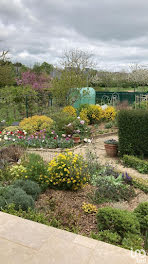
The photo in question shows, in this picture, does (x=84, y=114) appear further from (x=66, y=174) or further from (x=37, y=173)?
(x=66, y=174)

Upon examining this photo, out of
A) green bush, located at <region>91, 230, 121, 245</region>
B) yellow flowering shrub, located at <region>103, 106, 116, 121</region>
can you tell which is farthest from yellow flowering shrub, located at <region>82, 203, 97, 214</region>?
yellow flowering shrub, located at <region>103, 106, 116, 121</region>

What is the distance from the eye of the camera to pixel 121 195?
12.4 ft

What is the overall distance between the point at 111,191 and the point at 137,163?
175 cm

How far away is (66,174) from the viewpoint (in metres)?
3.88

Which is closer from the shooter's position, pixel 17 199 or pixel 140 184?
pixel 17 199

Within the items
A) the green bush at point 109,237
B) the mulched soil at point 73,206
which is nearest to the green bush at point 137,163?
the mulched soil at point 73,206

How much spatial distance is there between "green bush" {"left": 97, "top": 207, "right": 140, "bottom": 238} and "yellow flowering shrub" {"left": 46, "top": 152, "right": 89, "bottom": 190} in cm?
113

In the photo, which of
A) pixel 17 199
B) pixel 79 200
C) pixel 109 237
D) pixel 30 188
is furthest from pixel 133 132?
pixel 109 237

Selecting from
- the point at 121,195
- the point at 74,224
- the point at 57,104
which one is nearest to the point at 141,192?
the point at 121,195

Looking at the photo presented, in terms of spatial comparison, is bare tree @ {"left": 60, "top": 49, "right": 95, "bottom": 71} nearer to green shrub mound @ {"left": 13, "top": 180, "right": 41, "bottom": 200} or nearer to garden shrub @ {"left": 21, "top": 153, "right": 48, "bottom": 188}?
garden shrub @ {"left": 21, "top": 153, "right": 48, "bottom": 188}

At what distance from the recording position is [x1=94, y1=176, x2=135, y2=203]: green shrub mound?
12.2 feet

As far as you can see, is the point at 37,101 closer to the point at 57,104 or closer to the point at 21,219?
the point at 57,104

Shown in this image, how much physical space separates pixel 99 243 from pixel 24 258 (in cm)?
73

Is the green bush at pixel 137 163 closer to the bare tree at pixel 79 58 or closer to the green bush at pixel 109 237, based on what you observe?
the green bush at pixel 109 237
